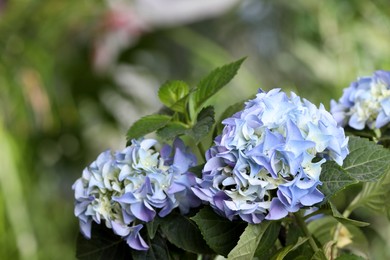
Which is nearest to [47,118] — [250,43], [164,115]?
[250,43]

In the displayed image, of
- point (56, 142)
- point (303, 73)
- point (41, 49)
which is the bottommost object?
point (303, 73)

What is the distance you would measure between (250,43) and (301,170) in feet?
8.66

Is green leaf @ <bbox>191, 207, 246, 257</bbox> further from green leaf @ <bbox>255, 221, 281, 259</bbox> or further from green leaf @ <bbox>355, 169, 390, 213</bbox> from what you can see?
green leaf @ <bbox>355, 169, 390, 213</bbox>

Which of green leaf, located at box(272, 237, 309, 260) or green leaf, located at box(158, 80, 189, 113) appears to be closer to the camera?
green leaf, located at box(272, 237, 309, 260)

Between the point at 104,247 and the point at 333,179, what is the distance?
7.7 inches

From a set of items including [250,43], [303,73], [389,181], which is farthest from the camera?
[250,43]

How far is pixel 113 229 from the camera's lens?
48 cm

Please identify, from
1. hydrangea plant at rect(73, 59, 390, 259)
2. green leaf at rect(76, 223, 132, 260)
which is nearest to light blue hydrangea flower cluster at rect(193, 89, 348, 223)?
hydrangea plant at rect(73, 59, 390, 259)

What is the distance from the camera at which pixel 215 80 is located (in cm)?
51

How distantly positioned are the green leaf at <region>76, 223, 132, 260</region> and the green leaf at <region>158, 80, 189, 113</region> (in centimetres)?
12

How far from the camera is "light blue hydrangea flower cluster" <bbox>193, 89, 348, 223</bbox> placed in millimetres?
413

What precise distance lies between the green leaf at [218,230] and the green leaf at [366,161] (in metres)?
0.09

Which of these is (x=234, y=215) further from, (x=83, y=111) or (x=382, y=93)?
(x=83, y=111)

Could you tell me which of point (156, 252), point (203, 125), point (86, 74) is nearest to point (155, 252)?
point (156, 252)
